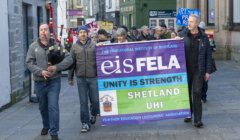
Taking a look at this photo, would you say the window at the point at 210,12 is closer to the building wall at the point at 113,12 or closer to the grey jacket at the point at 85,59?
the grey jacket at the point at 85,59

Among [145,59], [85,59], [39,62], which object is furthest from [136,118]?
[39,62]

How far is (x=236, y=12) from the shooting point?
25078 millimetres

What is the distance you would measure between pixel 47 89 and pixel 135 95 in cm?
147

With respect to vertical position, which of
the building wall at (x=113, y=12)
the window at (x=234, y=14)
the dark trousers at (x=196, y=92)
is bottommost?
the dark trousers at (x=196, y=92)

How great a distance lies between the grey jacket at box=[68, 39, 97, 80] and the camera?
30.9ft

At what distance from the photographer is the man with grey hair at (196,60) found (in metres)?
9.38

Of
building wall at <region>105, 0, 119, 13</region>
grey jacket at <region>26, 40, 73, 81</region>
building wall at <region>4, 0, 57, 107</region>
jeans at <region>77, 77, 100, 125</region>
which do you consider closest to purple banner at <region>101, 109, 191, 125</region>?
jeans at <region>77, 77, 100, 125</region>

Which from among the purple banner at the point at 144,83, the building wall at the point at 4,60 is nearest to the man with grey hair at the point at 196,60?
the purple banner at the point at 144,83

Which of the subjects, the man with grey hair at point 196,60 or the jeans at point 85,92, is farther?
the jeans at point 85,92

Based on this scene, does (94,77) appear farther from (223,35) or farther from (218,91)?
(223,35)

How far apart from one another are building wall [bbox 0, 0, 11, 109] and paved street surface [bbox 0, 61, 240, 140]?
1.11ft

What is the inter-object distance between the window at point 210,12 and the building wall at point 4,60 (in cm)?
1773

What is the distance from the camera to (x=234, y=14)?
25.3m

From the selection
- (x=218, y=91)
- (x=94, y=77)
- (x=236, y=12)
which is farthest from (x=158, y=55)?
(x=236, y=12)
